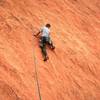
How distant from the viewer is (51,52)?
1189cm

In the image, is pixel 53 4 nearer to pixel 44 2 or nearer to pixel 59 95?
pixel 44 2

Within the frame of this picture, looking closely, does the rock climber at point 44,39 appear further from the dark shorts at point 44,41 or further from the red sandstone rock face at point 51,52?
the red sandstone rock face at point 51,52

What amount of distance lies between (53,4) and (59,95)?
506 centimetres

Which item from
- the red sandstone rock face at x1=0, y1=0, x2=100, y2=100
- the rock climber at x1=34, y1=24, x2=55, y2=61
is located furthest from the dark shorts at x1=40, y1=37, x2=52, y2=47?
the red sandstone rock face at x1=0, y1=0, x2=100, y2=100

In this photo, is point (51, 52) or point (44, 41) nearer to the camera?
point (44, 41)

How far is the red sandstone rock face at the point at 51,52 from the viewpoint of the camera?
10.5m

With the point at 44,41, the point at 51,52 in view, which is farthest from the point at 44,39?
the point at 51,52

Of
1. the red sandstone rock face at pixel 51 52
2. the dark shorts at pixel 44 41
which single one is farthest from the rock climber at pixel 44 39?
the red sandstone rock face at pixel 51 52

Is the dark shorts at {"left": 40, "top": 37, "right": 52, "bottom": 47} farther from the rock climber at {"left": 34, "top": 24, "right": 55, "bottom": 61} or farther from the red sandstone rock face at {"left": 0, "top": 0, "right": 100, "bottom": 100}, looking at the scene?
the red sandstone rock face at {"left": 0, "top": 0, "right": 100, "bottom": 100}

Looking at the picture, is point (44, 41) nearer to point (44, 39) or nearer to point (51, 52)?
point (44, 39)

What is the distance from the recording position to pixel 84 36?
13492 mm

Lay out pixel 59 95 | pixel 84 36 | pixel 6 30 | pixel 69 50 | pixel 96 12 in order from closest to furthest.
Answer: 1. pixel 59 95
2. pixel 6 30
3. pixel 69 50
4. pixel 84 36
5. pixel 96 12

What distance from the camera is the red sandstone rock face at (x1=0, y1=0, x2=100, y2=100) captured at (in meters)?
10.5

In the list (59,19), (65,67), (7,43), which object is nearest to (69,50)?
(65,67)
